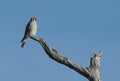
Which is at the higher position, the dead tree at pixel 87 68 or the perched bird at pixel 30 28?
the perched bird at pixel 30 28

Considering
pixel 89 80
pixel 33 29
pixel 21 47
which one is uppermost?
pixel 33 29

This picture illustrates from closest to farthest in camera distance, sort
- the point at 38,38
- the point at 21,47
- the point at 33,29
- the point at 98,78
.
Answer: the point at 98,78, the point at 38,38, the point at 21,47, the point at 33,29

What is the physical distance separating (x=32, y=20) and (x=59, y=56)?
8790mm

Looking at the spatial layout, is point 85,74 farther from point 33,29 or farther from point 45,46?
point 33,29

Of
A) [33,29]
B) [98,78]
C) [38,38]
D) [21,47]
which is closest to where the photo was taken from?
[98,78]

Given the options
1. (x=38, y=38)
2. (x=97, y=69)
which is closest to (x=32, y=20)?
(x=38, y=38)

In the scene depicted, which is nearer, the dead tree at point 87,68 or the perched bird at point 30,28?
the dead tree at point 87,68

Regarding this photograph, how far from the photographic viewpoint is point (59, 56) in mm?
17672

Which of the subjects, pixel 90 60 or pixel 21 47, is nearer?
pixel 90 60

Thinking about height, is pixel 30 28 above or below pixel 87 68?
above

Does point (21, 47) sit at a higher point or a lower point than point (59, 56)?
higher

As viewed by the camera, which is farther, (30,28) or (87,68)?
(30,28)

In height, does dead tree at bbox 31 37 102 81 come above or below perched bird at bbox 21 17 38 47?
below

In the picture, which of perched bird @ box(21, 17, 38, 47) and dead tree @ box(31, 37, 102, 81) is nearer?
dead tree @ box(31, 37, 102, 81)
